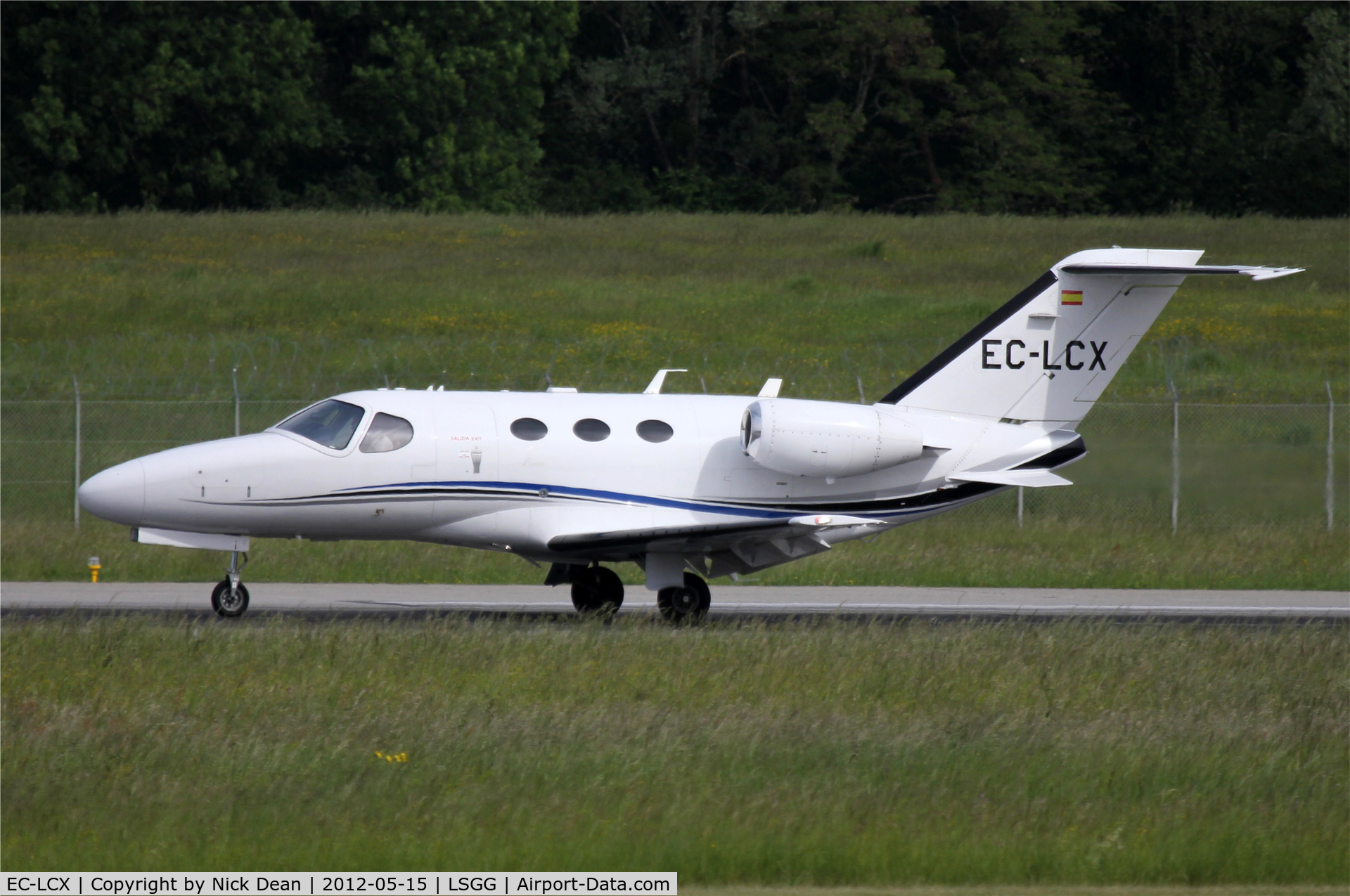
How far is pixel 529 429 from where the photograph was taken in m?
16.1

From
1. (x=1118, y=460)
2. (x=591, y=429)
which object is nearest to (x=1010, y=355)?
(x=591, y=429)

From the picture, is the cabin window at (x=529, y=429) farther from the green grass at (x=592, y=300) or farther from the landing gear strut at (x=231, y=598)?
the green grass at (x=592, y=300)

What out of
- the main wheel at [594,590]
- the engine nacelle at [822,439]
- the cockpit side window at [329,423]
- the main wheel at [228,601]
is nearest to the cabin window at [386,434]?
the cockpit side window at [329,423]

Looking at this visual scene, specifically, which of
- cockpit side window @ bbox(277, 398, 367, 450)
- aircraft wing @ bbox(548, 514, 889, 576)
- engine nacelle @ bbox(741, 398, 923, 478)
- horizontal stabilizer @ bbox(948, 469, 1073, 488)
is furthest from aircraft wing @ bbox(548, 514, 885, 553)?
cockpit side window @ bbox(277, 398, 367, 450)

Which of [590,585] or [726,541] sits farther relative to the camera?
[590,585]

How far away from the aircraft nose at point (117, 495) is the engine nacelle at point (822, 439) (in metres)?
6.46

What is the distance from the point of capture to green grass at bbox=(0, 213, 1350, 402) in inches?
1304

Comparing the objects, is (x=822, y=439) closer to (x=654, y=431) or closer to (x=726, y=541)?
(x=726, y=541)

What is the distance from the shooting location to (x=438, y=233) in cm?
5028

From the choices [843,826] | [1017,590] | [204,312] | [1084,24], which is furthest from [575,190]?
[843,826]

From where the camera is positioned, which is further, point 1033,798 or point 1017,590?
point 1017,590

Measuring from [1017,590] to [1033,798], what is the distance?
1139cm

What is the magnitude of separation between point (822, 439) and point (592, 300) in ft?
80.8

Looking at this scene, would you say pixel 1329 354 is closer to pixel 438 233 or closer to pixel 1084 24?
pixel 438 233
